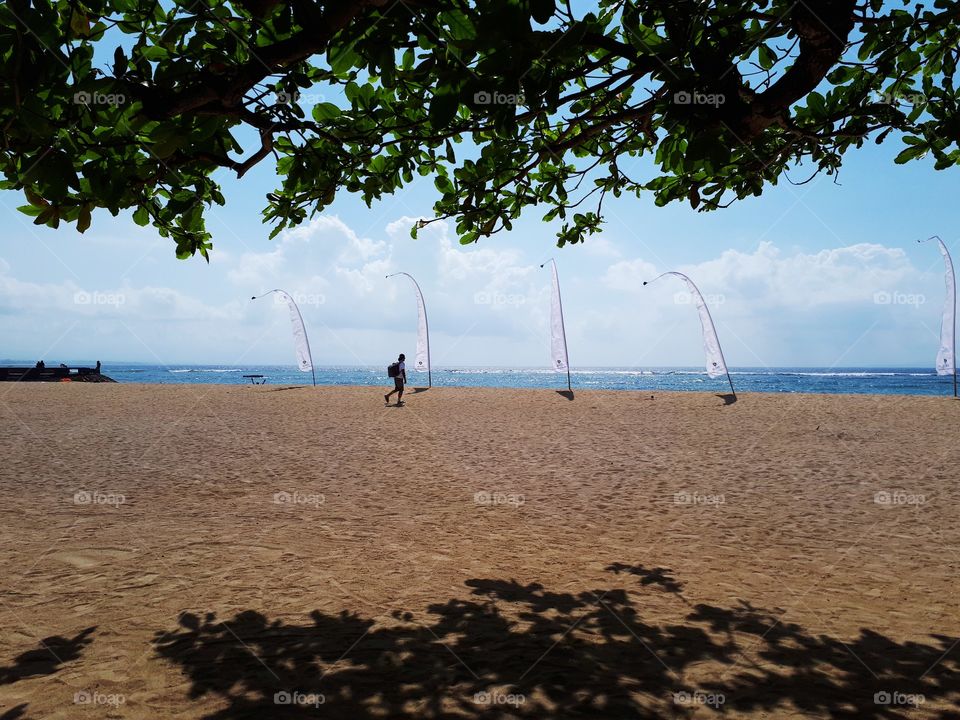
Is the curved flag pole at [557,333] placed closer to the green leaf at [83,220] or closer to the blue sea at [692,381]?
the blue sea at [692,381]

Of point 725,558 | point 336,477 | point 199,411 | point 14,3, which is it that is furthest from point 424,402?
point 14,3

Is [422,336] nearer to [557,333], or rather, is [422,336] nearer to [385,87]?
[557,333]

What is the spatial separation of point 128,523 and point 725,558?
7.40m

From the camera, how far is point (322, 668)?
380 cm

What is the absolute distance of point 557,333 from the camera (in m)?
27.9

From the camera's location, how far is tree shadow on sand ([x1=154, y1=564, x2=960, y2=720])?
11.1 feet

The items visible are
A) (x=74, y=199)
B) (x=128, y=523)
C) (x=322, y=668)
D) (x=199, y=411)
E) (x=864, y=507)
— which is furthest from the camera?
(x=199, y=411)

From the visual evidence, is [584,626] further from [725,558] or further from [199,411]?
[199,411]

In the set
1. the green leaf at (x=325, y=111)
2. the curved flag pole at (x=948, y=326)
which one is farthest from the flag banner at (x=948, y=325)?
the green leaf at (x=325, y=111)

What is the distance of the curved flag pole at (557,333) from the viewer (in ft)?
89.0

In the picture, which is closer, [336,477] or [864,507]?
[864,507]

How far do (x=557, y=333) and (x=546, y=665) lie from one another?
24.5m

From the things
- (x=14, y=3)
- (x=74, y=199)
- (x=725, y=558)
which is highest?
(x=14, y=3)

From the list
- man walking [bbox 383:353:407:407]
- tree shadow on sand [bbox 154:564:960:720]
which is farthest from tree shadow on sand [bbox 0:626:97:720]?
man walking [bbox 383:353:407:407]
